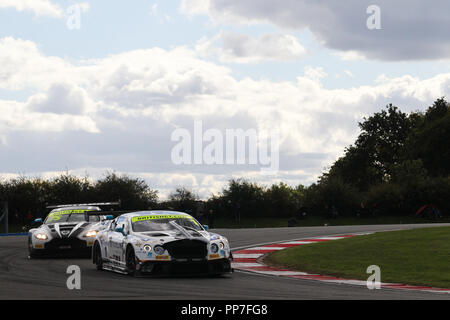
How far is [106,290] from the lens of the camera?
12.0 meters

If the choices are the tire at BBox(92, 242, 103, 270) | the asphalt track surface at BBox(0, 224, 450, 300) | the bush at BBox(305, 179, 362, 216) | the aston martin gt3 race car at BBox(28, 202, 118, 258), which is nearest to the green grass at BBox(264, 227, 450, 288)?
the asphalt track surface at BBox(0, 224, 450, 300)

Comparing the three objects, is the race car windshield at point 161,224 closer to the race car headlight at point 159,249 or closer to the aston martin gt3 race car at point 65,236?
the race car headlight at point 159,249

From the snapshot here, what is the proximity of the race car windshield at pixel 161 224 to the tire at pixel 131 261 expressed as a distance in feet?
1.92

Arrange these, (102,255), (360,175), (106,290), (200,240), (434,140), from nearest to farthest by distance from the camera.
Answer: (106,290)
(200,240)
(102,255)
(434,140)
(360,175)

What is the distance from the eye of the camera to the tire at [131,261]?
14.7 meters

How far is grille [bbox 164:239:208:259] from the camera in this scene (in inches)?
567

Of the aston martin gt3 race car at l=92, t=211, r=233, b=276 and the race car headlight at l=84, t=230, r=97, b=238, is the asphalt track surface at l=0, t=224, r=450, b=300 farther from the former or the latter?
the race car headlight at l=84, t=230, r=97, b=238

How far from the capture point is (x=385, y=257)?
17797mm

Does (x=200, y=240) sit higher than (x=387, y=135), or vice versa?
(x=387, y=135)

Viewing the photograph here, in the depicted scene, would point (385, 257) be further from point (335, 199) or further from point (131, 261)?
point (335, 199)

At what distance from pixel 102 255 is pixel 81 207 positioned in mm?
5919

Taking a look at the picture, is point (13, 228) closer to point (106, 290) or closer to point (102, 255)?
point (102, 255)
